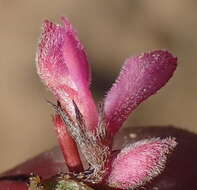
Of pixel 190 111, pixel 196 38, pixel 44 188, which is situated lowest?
pixel 190 111

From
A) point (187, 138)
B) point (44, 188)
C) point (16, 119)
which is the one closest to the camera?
point (44, 188)

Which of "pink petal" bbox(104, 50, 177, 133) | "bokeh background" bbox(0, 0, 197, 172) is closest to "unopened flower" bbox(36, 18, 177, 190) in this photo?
"pink petal" bbox(104, 50, 177, 133)

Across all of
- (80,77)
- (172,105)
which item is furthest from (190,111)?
(80,77)

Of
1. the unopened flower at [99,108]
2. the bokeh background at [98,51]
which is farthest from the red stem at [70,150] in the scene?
the bokeh background at [98,51]

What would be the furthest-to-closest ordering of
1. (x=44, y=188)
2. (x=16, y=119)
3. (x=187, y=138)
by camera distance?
(x=16, y=119) < (x=187, y=138) < (x=44, y=188)

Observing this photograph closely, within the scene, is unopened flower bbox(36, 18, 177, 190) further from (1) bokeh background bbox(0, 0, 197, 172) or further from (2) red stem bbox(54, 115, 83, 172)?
(1) bokeh background bbox(0, 0, 197, 172)

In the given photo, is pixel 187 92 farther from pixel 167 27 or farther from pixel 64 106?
pixel 64 106
